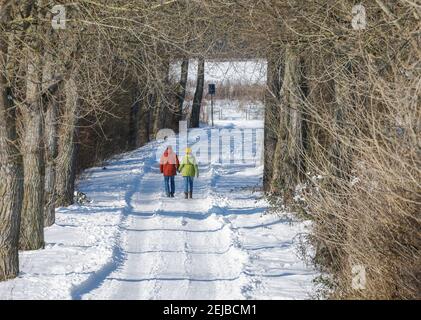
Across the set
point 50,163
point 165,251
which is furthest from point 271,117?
point 165,251

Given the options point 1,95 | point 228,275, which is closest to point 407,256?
point 228,275

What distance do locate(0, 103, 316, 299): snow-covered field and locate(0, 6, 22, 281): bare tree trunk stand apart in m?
0.40

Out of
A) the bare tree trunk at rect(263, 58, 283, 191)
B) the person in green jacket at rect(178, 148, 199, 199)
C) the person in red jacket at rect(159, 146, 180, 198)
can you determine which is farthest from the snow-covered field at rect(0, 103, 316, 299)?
the bare tree trunk at rect(263, 58, 283, 191)

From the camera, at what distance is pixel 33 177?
14961mm

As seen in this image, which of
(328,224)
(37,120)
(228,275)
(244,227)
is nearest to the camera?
(328,224)

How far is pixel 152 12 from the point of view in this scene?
12.7m

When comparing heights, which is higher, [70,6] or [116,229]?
[70,6]

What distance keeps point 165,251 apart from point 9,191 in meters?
3.42

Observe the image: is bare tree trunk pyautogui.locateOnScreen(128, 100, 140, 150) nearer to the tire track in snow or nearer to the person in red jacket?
the person in red jacket

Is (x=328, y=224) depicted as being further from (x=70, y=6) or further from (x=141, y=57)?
(x=141, y=57)

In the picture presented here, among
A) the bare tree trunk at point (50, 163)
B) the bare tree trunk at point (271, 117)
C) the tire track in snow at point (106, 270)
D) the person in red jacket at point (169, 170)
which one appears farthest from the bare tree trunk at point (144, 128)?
the bare tree trunk at point (50, 163)

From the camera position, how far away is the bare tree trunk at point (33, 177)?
46.9ft

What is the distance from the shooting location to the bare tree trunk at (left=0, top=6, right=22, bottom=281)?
39.6ft
